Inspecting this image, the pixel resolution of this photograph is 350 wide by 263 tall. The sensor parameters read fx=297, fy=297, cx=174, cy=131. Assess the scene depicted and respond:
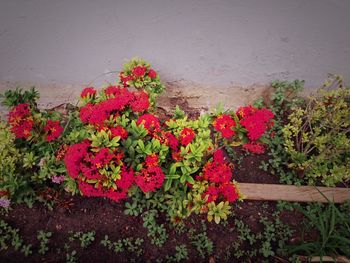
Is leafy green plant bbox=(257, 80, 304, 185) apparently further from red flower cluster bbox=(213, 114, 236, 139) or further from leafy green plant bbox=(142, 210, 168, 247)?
leafy green plant bbox=(142, 210, 168, 247)

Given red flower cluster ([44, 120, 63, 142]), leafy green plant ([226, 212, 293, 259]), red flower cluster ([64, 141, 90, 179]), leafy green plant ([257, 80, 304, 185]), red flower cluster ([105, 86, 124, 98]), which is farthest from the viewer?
leafy green plant ([257, 80, 304, 185])

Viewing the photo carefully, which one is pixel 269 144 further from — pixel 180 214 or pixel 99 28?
pixel 99 28

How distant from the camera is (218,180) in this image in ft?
7.04

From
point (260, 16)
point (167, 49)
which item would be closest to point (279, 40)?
point (260, 16)

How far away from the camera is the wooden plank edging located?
2.78 meters

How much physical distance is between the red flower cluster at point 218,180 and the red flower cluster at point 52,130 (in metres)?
1.16

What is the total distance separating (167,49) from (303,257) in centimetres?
226

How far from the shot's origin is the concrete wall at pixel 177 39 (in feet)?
8.64

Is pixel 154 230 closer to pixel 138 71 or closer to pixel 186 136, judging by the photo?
pixel 186 136

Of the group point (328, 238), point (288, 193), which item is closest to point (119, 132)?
point (288, 193)

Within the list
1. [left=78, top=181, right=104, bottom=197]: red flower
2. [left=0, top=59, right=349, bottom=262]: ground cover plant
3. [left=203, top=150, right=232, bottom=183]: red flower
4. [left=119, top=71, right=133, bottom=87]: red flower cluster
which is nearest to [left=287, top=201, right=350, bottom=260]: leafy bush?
[left=0, top=59, right=349, bottom=262]: ground cover plant

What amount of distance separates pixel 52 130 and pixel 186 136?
1039 millimetres

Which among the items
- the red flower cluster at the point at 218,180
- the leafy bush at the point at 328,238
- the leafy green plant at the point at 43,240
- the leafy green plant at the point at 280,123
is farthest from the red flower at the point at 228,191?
the leafy green plant at the point at 43,240

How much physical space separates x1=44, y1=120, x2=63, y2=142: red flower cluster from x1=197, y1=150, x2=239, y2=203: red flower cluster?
1165mm
